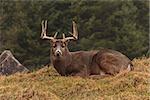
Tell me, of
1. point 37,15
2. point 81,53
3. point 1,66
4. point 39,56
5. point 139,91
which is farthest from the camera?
point 37,15

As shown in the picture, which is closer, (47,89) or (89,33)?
(47,89)

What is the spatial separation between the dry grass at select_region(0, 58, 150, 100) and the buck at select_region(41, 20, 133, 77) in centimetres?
37

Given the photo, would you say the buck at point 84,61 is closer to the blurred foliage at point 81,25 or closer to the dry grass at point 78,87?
the dry grass at point 78,87

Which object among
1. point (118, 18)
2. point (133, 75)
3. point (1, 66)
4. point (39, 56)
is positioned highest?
point (133, 75)

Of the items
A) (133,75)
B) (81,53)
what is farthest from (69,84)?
(81,53)

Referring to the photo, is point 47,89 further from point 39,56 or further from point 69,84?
point 39,56

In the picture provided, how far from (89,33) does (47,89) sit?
73.7 feet

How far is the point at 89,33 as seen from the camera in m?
30.2

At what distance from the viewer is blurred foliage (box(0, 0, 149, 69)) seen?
29031 millimetres

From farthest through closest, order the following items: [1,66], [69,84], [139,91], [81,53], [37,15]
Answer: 1. [37,15]
2. [1,66]
3. [81,53]
4. [69,84]
5. [139,91]

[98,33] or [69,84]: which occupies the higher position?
[69,84]

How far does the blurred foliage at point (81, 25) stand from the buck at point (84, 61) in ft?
59.9

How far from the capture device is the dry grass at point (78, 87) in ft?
23.3

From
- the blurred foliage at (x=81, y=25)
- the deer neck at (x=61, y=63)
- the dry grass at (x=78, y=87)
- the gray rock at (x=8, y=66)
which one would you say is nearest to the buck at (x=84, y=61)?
the deer neck at (x=61, y=63)
